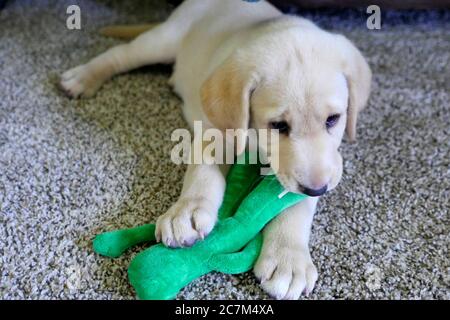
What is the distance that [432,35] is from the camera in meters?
3.00

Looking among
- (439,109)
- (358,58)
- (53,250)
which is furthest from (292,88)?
(439,109)

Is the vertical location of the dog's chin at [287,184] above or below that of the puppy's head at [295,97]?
below

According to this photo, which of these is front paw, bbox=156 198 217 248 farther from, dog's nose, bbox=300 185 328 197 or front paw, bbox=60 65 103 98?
front paw, bbox=60 65 103 98

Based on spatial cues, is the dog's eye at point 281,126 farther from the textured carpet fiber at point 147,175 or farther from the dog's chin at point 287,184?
the textured carpet fiber at point 147,175

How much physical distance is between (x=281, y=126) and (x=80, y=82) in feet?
3.78

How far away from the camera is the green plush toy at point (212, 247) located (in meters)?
1.54

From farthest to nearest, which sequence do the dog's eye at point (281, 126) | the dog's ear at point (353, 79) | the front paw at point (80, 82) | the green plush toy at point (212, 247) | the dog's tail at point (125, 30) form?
the dog's tail at point (125, 30)
the front paw at point (80, 82)
the dog's ear at point (353, 79)
the dog's eye at point (281, 126)
the green plush toy at point (212, 247)

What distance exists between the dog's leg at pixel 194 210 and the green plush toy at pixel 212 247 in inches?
1.0

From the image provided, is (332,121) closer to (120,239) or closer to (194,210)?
(194,210)

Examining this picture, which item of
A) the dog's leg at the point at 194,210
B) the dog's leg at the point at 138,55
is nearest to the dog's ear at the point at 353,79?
the dog's leg at the point at 194,210

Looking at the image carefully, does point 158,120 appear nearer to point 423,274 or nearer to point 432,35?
point 423,274

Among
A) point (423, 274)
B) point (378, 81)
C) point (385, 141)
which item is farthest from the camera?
point (378, 81)

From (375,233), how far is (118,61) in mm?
1384

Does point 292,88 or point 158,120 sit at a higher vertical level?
point 292,88
